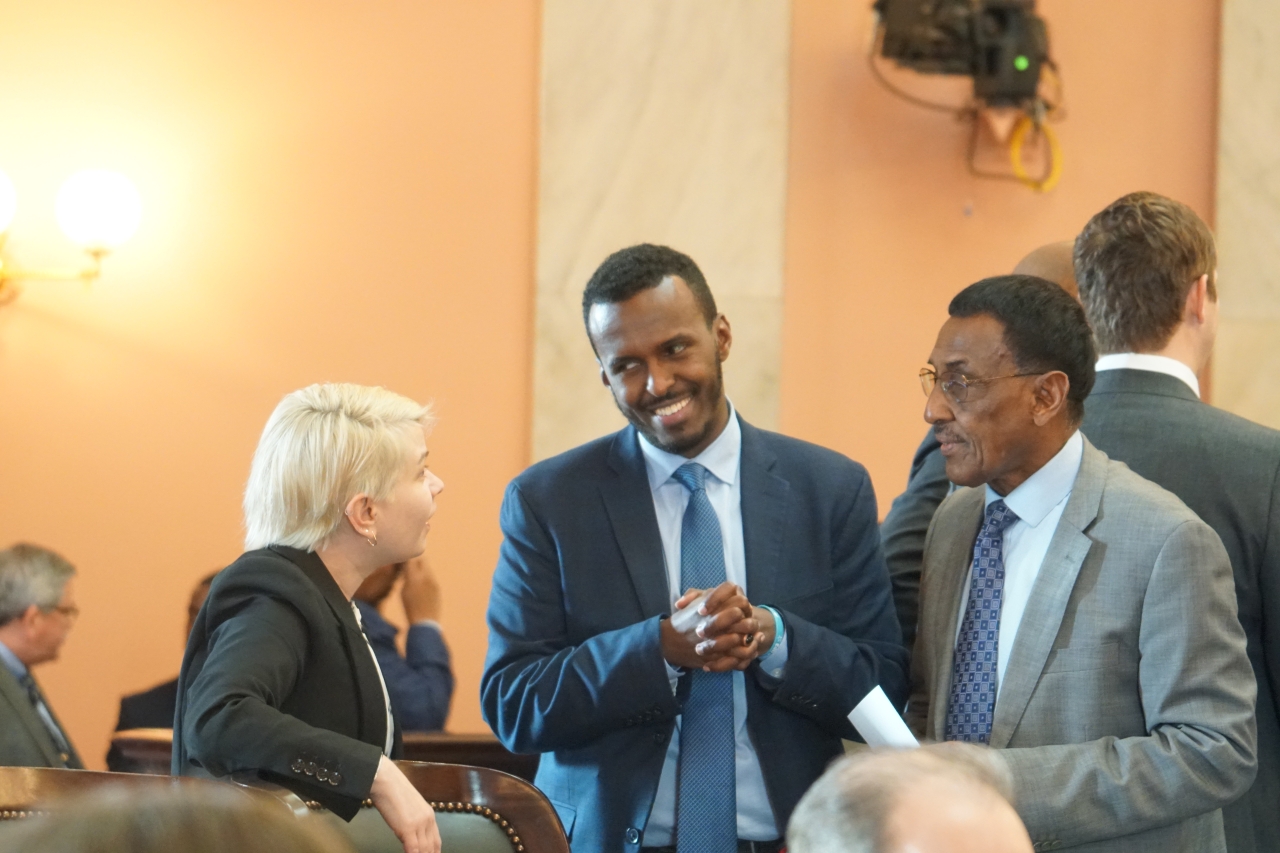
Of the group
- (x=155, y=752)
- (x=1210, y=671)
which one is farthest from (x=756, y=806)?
(x=155, y=752)

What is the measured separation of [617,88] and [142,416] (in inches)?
76.8

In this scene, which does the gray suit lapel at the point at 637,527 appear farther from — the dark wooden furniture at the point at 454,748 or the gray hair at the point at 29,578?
the gray hair at the point at 29,578

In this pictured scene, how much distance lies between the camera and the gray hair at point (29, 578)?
172 inches

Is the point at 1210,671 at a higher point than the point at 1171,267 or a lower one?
lower

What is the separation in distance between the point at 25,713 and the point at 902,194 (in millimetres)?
3379

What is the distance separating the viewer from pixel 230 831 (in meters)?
0.76

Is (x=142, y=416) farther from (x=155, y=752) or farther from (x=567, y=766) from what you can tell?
(x=567, y=766)

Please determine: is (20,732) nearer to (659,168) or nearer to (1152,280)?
(659,168)

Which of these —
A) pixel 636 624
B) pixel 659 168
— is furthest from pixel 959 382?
pixel 659 168

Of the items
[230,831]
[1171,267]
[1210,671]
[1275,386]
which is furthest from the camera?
[1275,386]

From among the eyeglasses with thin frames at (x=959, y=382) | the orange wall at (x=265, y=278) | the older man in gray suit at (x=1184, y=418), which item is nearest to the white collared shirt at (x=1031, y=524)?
the eyeglasses with thin frames at (x=959, y=382)

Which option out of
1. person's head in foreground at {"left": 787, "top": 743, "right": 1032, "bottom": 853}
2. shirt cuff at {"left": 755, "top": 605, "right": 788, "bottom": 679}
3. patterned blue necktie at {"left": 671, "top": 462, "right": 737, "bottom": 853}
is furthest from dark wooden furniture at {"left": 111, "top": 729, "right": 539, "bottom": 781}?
person's head in foreground at {"left": 787, "top": 743, "right": 1032, "bottom": 853}

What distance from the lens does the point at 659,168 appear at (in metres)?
5.12

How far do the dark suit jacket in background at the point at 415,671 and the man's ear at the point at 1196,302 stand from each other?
2.50 m
